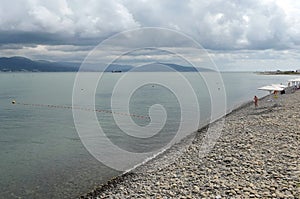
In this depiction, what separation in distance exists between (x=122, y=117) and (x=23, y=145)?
16.3 m

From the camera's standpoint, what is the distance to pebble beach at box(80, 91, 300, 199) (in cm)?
1142

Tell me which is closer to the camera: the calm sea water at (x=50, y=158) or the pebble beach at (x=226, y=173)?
the pebble beach at (x=226, y=173)

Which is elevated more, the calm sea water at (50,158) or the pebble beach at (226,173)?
the pebble beach at (226,173)

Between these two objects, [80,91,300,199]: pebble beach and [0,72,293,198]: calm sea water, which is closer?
[80,91,300,199]: pebble beach

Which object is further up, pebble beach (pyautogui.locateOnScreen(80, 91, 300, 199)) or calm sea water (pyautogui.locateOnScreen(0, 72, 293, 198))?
pebble beach (pyautogui.locateOnScreen(80, 91, 300, 199))

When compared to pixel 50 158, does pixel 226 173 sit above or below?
above

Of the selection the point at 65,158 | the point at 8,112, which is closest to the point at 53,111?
the point at 8,112

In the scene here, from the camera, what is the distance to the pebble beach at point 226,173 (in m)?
11.4

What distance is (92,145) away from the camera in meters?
24.5

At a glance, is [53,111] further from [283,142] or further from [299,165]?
[299,165]

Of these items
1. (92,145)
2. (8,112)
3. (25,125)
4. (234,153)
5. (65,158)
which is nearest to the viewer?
(234,153)

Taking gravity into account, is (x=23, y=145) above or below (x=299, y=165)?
below

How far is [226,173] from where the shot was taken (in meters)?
13.5

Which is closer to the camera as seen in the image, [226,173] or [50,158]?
[226,173]
